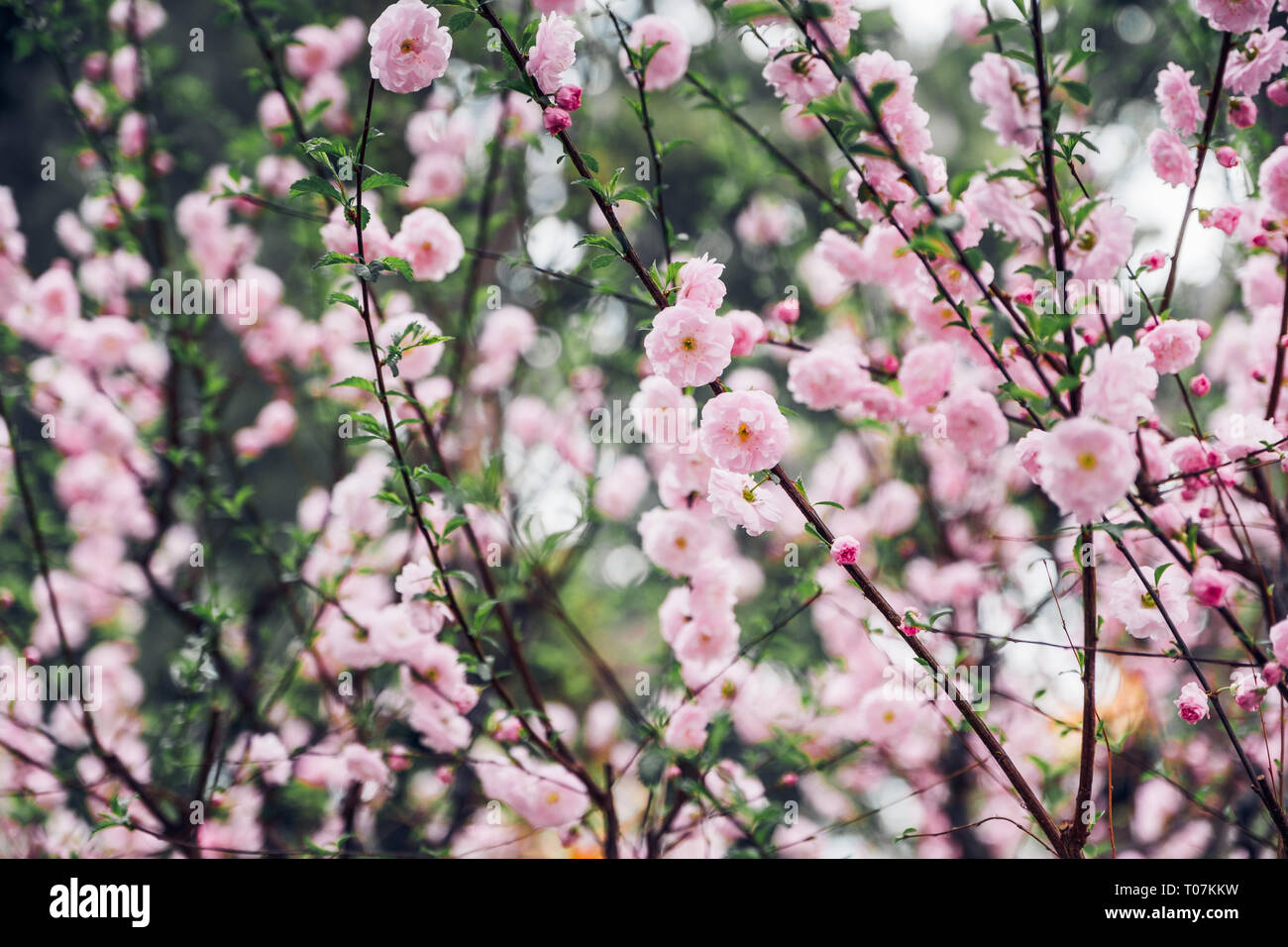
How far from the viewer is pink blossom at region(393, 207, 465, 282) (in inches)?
68.4

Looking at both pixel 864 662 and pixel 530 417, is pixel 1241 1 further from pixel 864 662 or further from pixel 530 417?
pixel 530 417

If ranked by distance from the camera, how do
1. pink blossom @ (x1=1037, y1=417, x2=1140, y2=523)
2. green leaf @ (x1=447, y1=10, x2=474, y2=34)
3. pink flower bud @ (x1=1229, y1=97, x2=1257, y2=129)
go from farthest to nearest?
pink flower bud @ (x1=1229, y1=97, x2=1257, y2=129)
green leaf @ (x1=447, y1=10, x2=474, y2=34)
pink blossom @ (x1=1037, y1=417, x2=1140, y2=523)

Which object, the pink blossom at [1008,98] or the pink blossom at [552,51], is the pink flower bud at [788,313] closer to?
the pink blossom at [1008,98]

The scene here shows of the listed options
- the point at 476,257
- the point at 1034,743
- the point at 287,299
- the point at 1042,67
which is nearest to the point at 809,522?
the point at 1042,67

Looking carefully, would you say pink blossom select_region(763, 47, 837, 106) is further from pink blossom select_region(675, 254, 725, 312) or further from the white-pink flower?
the white-pink flower

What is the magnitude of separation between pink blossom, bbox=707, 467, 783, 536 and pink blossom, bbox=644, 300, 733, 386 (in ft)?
0.59

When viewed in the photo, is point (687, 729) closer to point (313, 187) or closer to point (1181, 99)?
point (313, 187)

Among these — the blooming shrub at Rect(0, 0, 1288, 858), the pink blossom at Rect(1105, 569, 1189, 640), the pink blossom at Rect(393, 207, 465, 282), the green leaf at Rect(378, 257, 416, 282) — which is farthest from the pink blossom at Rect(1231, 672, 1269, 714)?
Result: the pink blossom at Rect(393, 207, 465, 282)

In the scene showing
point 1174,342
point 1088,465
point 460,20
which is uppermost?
point 460,20

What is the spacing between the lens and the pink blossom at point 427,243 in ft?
5.70

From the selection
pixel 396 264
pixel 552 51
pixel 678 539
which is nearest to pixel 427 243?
pixel 396 264

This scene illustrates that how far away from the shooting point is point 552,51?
48.8 inches

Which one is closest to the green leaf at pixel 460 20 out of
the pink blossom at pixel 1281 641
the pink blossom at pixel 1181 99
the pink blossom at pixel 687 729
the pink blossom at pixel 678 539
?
the pink blossom at pixel 678 539

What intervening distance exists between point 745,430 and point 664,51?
1075 mm
